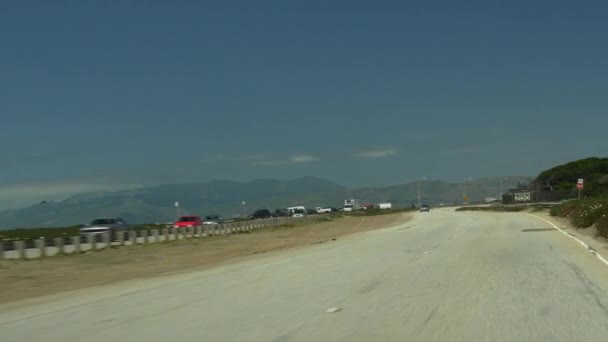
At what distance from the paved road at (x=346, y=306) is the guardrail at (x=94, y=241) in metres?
13.1

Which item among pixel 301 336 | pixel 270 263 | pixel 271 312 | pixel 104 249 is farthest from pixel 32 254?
pixel 301 336

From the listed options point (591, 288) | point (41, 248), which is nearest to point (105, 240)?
point (41, 248)

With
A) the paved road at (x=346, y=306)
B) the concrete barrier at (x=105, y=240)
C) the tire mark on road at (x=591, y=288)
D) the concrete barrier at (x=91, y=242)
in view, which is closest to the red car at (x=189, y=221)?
the concrete barrier at (x=105, y=240)

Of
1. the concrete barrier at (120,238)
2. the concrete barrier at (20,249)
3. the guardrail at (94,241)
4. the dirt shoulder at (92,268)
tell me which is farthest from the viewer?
the concrete barrier at (120,238)

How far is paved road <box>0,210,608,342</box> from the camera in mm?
10164

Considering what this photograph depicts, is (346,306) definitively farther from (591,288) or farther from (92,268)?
(92,268)

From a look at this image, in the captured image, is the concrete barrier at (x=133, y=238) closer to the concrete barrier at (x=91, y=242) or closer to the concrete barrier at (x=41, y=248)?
the concrete barrier at (x=91, y=242)

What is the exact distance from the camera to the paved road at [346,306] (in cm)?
1016

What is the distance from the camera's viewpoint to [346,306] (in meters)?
12.7

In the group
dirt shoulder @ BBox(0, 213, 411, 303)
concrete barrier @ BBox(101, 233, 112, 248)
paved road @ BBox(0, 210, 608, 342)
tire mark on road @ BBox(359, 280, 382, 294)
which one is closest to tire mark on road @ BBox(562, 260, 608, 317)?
paved road @ BBox(0, 210, 608, 342)

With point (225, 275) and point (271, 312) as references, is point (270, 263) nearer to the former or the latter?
point (225, 275)

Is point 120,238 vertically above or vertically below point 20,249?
above

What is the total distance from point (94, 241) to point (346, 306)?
2748 cm

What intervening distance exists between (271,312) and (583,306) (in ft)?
16.1
